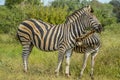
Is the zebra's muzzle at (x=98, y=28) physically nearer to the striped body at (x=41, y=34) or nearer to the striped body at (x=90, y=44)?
the striped body at (x=90, y=44)

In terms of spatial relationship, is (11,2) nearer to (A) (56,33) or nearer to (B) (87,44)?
(A) (56,33)

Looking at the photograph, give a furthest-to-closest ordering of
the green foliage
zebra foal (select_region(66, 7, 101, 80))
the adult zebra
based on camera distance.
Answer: the green foliage, zebra foal (select_region(66, 7, 101, 80)), the adult zebra

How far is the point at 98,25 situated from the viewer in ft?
31.8

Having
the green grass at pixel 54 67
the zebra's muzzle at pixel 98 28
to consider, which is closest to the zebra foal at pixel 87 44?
the zebra's muzzle at pixel 98 28

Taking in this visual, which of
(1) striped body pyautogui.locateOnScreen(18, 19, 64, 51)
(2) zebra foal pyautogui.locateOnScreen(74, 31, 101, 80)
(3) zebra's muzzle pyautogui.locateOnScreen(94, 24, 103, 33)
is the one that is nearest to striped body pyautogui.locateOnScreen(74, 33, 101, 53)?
(2) zebra foal pyautogui.locateOnScreen(74, 31, 101, 80)

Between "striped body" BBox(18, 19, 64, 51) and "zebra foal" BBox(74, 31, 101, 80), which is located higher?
"striped body" BBox(18, 19, 64, 51)

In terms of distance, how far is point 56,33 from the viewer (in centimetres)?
1034

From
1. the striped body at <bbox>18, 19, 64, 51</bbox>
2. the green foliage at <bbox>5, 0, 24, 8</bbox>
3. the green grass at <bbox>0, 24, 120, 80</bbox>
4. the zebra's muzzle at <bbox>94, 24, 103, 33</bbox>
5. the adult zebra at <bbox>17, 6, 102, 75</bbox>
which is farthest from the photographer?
the green foliage at <bbox>5, 0, 24, 8</bbox>

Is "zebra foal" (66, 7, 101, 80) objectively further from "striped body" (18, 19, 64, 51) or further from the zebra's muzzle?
"striped body" (18, 19, 64, 51)

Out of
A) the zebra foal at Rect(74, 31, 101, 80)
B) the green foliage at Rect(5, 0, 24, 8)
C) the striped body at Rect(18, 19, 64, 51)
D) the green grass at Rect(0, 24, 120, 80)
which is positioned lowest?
the green grass at Rect(0, 24, 120, 80)

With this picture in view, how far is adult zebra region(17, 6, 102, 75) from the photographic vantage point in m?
9.93

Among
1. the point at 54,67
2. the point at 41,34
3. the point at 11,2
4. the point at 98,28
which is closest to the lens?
the point at 98,28

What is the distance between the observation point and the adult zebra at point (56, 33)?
993 centimetres

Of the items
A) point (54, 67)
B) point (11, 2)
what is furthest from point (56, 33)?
point (11, 2)
